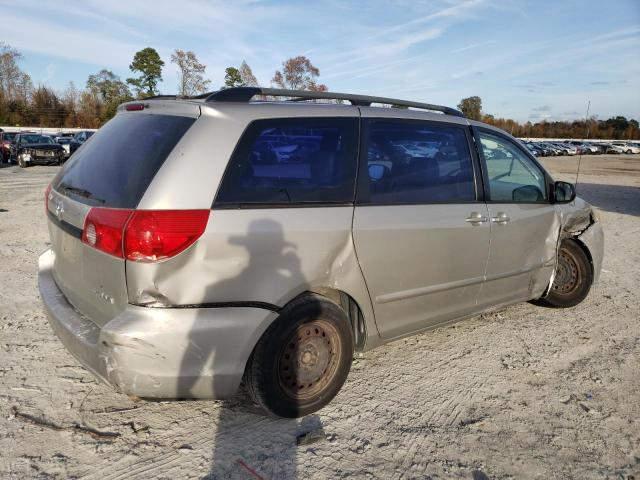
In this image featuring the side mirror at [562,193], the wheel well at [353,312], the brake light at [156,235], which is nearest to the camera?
the brake light at [156,235]

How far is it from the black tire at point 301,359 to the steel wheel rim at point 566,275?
2.90 metres

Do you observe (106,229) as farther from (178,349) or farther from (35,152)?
(35,152)

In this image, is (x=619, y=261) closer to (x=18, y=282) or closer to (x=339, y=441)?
(x=339, y=441)

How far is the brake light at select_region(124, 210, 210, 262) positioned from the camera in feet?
7.79

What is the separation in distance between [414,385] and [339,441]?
846 mm

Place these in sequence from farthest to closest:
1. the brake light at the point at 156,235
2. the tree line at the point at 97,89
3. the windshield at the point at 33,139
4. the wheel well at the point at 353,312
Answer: the tree line at the point at 97,89 → the windshield at the point at 33,139 → the wheel well at the point at 353,312 → the brake light at the point at 156,235

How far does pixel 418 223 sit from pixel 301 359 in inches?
46.5

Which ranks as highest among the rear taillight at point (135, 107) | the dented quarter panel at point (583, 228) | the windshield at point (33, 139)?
the windshield at point (33, 139)

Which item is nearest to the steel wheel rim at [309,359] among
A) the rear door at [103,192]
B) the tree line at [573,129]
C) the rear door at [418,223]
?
the rear door at [418,223]

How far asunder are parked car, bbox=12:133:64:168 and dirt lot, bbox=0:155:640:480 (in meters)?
21.8

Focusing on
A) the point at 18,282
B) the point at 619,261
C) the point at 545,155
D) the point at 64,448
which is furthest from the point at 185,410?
the point at 545,155

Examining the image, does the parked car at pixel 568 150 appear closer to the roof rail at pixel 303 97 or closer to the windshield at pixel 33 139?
the windshield at pixel 33 139

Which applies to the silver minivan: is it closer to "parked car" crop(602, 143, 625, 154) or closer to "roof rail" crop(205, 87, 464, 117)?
"roof rail" crop(205, 87, 464, 117)

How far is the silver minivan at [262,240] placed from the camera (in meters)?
2.44
